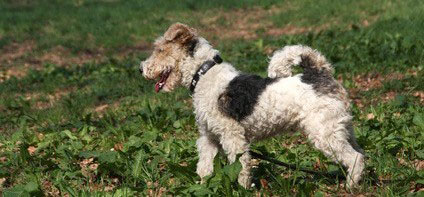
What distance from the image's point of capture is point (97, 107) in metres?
11.5

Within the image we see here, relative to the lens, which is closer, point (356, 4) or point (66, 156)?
point (66, 156)

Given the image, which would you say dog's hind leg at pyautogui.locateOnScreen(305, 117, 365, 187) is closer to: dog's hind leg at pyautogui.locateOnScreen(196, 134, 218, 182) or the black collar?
dog's hind leg at pyautogui.locateOnScreen(196, 134, 218, 182)

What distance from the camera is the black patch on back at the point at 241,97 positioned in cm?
560

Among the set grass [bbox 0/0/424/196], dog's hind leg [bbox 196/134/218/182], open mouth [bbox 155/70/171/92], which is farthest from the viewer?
open mouth [bbox 155/70/171/92]

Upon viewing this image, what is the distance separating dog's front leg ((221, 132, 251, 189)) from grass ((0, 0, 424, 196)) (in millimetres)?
177

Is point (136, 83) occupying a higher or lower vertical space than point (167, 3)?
higher

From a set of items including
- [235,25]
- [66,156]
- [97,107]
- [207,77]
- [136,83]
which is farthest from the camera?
[235,25]

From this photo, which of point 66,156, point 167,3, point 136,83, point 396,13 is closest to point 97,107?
point 136,83

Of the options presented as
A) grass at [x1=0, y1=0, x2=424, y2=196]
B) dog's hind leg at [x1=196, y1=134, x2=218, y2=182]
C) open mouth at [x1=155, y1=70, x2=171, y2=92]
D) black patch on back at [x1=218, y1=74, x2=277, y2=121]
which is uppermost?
black patch on back at [x1=218, y1=74, x2=277, y2=121]

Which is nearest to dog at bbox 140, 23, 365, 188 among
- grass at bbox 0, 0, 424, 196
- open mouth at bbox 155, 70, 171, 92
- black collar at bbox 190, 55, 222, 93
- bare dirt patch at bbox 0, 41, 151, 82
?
black collar at bbox 190, 55, 222, 93

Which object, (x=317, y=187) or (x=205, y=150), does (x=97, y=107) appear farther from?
(x=317, y=187)

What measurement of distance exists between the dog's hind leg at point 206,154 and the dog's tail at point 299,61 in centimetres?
99

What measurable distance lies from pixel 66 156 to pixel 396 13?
49.4 feet

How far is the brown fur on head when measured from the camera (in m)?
6.27
